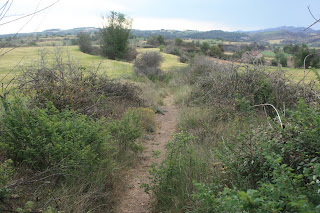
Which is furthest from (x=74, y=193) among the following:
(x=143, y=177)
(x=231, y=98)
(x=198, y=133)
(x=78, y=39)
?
(x=78, y=39)

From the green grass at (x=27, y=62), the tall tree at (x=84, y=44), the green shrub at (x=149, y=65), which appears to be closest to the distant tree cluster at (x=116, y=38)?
the tall tree at (x=84, y=44)

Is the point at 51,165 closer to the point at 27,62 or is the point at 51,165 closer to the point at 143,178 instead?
the point at 143,178

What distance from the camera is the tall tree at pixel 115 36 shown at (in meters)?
28.8

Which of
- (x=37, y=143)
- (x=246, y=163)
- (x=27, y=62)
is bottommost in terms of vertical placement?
(x=246, y=163)

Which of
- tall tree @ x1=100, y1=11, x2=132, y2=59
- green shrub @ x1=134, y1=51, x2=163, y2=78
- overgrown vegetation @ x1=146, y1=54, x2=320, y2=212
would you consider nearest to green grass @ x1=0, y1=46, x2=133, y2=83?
overgrown vegetation @ x1=146, y1=54, x2=320, y2=212

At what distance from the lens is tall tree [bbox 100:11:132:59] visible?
28797 mm

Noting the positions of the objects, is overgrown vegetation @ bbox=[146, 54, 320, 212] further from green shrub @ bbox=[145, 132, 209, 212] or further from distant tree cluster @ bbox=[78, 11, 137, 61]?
distant tree cluster @ bbox=[78, 11, 137, 61]

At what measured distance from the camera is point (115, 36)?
1155 inches

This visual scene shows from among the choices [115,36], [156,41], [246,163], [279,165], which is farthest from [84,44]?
[279,165]

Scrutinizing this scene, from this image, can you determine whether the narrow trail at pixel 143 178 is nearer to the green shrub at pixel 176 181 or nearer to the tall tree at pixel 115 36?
the green shrub at pixel 176 181

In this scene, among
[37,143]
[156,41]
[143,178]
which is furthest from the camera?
[156,41]

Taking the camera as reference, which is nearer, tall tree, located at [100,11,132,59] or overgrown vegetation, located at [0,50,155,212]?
overgrown vegetation, located at [0,50,155,212]

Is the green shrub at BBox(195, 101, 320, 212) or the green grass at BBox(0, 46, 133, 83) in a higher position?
the green grass at BBox(0, 46, 133, 83)

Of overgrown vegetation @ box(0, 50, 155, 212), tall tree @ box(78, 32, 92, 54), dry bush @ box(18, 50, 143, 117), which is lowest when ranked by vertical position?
overgrown vegetation @ box(0, 50, 155, 212)
